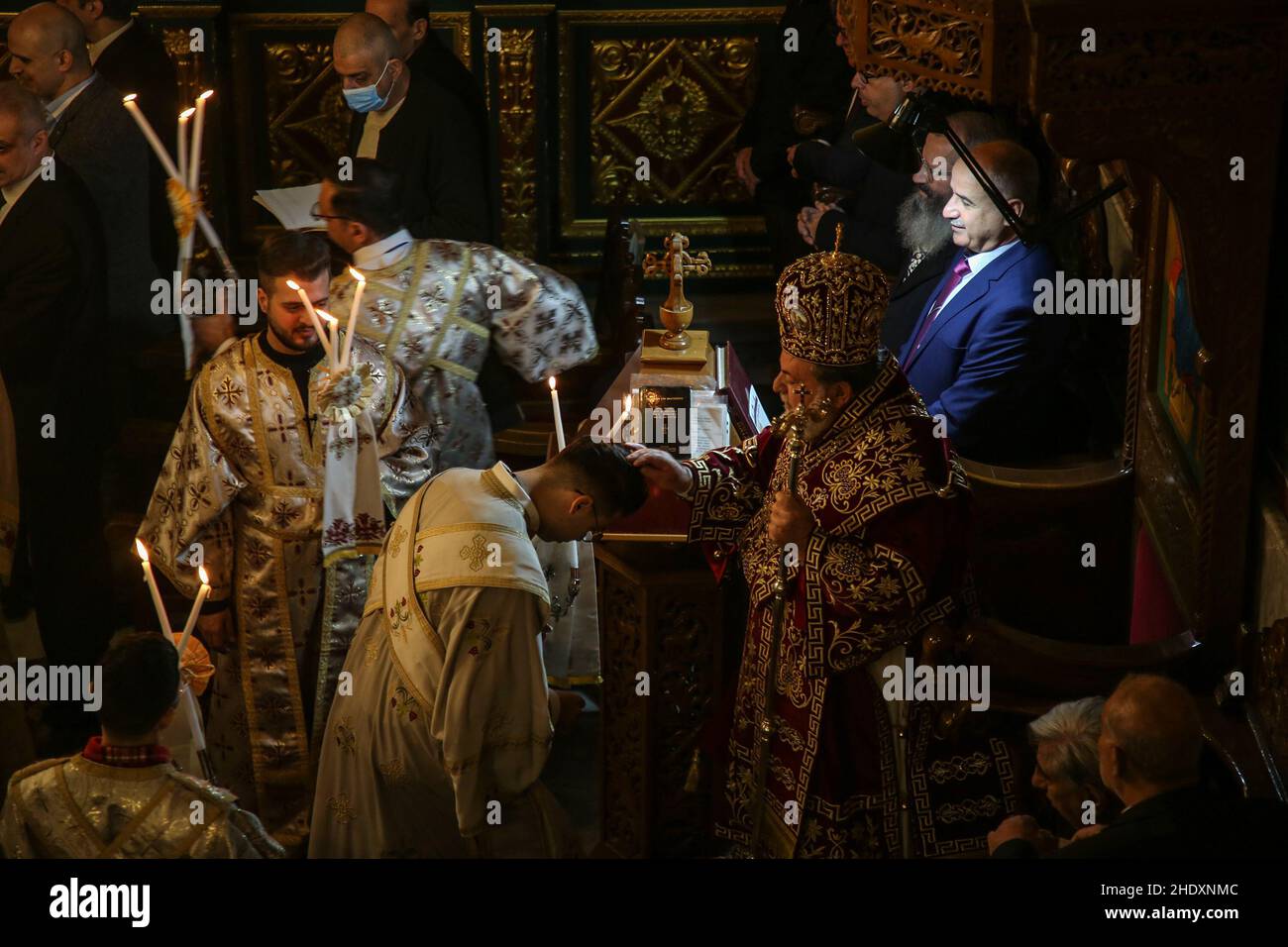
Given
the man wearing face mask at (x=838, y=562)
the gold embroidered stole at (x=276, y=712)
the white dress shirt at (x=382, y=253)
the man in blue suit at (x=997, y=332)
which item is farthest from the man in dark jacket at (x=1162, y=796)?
the white dress shirt at (x=382, y=253)

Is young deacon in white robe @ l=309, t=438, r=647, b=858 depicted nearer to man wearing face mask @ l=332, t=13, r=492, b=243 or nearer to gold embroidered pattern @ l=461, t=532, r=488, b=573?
gold embroidered pattern @ l=461, t=532, r=488, b=573

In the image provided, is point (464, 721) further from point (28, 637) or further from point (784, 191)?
point (784, 191)

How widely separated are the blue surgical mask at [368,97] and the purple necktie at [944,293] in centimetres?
275

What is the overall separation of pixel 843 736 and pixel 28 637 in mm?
3384

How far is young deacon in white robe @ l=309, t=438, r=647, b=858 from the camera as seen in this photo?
4.56 m

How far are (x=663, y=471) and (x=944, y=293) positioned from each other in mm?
1581

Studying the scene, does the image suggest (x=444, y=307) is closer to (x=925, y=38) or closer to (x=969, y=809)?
(x=925, y=38)

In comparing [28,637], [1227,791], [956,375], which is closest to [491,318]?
[956,375]

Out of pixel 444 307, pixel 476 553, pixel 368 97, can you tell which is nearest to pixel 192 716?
pixel 476 553

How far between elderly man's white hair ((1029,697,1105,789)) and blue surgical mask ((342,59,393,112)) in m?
4.50

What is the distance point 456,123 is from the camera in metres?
7.93

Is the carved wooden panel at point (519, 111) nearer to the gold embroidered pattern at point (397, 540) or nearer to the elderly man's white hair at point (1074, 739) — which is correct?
the gold embroidered pattern at point (397, 540)

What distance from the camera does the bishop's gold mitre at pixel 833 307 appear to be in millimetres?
4430

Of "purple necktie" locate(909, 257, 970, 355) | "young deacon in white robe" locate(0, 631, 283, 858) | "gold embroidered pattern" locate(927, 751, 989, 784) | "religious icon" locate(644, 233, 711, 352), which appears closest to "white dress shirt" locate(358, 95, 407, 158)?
"religious icon" locate(644, 233, 711, 352)
